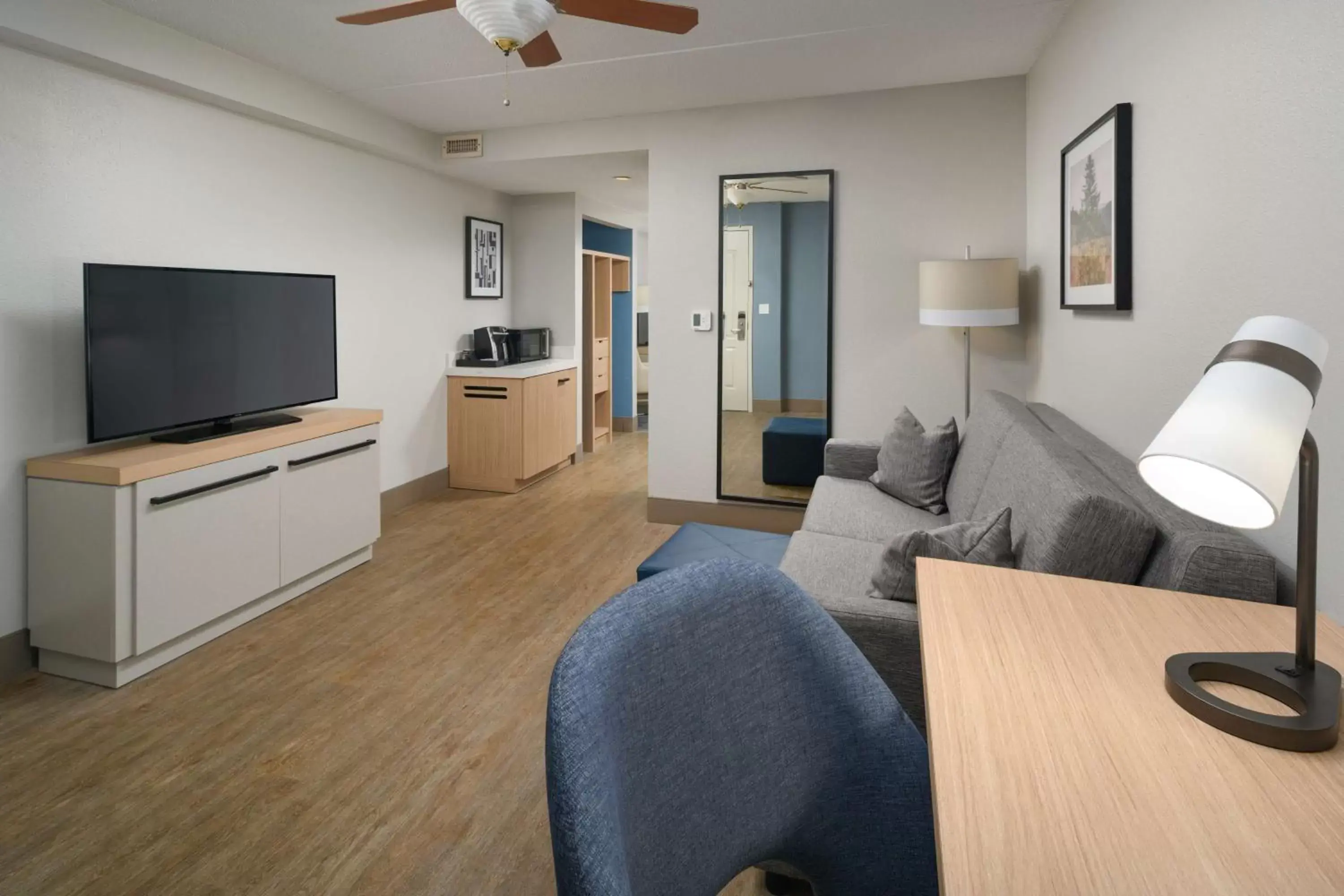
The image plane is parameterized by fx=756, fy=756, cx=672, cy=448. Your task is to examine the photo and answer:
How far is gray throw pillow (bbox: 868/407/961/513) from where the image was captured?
3303mm

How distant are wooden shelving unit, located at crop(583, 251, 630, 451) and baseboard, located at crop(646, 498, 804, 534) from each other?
7.60ft

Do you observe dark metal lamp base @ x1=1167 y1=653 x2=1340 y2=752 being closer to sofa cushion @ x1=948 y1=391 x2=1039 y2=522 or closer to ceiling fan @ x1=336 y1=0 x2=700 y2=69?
sofa cushion @ x1=948 y1=391 x2=1039 y2=522

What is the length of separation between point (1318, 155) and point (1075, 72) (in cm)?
190

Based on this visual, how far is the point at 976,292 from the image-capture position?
3.55 metres

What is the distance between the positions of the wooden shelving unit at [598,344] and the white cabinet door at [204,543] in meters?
3.82

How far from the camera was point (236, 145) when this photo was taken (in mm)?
3637

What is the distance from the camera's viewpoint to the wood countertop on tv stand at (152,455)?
8.43ft

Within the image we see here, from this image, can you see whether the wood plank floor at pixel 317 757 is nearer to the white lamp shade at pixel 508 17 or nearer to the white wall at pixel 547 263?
the white lamp shade at pixel 508 17

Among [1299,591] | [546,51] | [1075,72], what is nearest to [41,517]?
[546,51]

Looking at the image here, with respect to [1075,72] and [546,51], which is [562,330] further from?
[1075,72]

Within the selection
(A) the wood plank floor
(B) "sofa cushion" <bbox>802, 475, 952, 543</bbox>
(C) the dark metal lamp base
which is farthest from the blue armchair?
(B) "sofa cushion" <bbox>802, 475, 952, 543</bbox>

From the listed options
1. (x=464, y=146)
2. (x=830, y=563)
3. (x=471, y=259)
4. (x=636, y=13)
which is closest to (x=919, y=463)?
(x=830, y=563)

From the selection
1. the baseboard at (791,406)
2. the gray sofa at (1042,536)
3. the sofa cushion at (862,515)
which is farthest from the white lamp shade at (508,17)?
the baseboard at (791,406)

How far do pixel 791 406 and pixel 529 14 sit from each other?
109 inches
